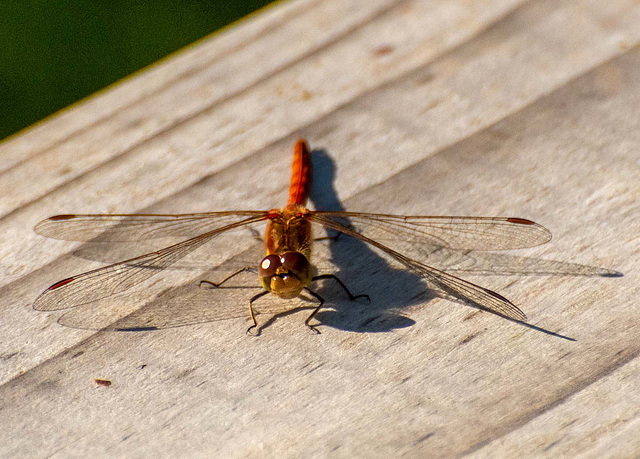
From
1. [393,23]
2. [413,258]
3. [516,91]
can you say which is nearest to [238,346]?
[413,258]

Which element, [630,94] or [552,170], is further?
[630,94]

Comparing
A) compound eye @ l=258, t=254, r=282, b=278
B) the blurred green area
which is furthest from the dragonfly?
the blurred green area

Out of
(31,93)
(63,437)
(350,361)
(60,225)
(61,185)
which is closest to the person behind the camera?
(63,437)

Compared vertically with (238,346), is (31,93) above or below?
above

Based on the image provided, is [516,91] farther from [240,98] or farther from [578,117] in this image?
[240,98]

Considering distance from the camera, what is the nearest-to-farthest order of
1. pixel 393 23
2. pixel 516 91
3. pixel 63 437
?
pixel 63 437 < pixel 516 91 < pixel 393 23

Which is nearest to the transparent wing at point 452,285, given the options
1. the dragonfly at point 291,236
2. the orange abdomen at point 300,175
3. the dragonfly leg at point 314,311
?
the dragonfly at point 291,236

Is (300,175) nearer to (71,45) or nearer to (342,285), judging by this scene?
(342,285)

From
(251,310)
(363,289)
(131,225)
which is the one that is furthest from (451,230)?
(131,225)

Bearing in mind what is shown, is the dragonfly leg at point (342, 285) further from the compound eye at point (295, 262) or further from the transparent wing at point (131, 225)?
the transparent wing at point (131, 225)
